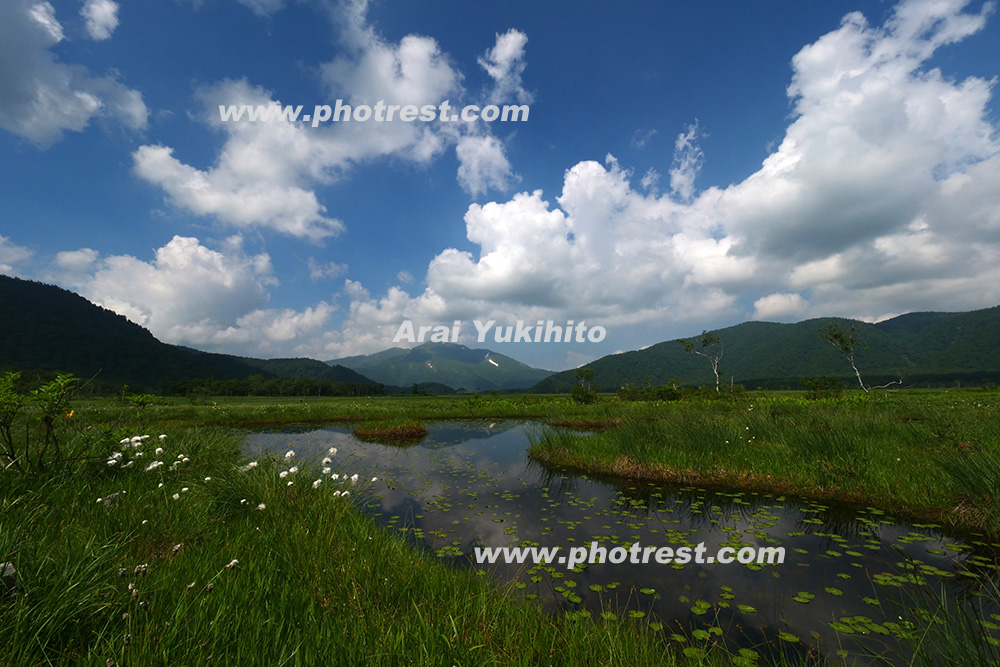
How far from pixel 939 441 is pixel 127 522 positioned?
18143 mm

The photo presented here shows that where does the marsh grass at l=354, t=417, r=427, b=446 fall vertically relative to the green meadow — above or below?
below

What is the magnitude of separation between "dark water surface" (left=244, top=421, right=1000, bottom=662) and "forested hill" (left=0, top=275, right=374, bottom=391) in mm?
127577

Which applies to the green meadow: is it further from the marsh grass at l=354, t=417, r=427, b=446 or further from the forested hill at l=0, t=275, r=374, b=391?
the forested hill at l=0, t=275, r=374, b=391

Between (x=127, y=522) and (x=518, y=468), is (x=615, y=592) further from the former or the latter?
(x=518, y=468)

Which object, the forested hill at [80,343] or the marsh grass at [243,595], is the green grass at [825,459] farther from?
the forested hill at [80,343]

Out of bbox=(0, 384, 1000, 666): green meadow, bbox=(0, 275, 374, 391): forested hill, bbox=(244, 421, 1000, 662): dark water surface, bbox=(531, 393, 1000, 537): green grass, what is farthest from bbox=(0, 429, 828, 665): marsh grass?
bbox=(0, 275, 374, 391): forested hill

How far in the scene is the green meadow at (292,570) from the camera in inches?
101

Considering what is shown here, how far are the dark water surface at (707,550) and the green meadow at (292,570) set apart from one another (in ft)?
1.37

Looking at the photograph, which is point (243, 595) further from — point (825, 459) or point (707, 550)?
point (825, 459)

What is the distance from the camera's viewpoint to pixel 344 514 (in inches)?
256

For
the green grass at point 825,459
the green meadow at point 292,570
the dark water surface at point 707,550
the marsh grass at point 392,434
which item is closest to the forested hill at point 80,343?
the marsh grass at point 392,434

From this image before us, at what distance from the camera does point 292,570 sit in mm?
4172

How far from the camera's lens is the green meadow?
8.41 feet

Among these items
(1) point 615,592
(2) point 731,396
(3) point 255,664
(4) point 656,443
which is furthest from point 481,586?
(2) point 731,396
